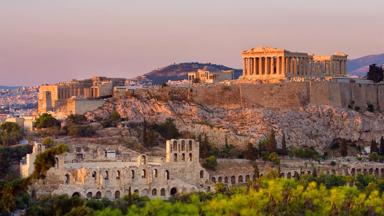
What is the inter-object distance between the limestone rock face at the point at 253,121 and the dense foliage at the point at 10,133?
642 cm

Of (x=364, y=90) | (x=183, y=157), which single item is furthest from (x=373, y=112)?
(x=183, y=157)

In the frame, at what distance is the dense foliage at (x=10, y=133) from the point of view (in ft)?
245

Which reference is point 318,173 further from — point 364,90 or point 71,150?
point 364,90

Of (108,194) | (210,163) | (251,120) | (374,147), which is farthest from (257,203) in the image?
(374,147)

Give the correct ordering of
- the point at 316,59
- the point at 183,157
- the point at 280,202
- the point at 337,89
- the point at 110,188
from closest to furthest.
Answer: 1. the point at 280,202
2. the point at 110,188
3. the point at 183,157
4. the point at 337,89
5. the point at 316,59

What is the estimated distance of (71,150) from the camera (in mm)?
71500

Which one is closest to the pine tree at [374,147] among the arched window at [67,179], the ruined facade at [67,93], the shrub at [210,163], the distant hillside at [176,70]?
the shrub at [210,163]

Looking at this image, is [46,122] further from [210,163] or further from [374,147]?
[374,147]

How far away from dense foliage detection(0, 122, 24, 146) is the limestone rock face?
6.42m

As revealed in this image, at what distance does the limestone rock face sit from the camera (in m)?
83.4

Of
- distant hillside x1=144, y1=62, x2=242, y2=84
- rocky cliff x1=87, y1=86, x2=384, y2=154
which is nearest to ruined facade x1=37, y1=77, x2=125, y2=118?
rocky cliff x1=87, y1=86, x2=384, y2=154

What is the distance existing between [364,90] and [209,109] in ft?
59.2

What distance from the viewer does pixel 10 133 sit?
76.6 meters

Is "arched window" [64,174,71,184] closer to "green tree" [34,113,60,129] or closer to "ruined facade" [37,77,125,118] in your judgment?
"green tree" [34,113,60,129]
